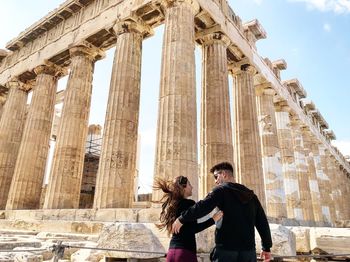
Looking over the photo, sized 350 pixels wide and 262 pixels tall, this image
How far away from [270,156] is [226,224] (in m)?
15.9

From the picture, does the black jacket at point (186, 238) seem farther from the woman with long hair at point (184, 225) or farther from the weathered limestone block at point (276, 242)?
the weathered limestone block at point (276, 242)

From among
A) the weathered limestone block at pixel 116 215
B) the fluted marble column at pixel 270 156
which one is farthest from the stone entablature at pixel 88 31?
the weathered limestone block at pixel 116 215

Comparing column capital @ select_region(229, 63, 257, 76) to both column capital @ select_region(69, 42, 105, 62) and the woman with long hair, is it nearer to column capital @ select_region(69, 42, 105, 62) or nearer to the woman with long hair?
column capital @ select_region(69, 42, 105, 62)

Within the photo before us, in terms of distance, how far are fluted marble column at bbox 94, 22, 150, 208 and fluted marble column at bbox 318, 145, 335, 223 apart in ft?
73.1

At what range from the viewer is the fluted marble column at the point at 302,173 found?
21.6 meters

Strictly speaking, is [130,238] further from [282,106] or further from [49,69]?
[282,106]

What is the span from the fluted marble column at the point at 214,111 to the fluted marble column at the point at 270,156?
607cm

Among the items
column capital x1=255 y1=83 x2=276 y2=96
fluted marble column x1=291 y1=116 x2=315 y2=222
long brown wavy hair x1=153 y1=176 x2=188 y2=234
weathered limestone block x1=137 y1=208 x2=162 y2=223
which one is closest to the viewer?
long brown wavy hair x1=153 y1=176 x2=188 y2=234

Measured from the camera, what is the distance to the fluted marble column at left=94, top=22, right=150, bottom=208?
1125 cm

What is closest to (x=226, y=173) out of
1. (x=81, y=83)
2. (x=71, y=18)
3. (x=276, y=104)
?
(x=81, y=83)

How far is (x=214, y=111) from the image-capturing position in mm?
13148

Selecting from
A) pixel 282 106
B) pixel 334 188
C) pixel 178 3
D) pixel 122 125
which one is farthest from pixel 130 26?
pixel 334 188

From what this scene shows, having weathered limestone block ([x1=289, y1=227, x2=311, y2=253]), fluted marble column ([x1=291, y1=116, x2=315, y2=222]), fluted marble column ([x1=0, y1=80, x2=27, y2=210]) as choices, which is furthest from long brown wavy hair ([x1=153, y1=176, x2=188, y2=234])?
fluted marble column ([x1=291, y1=116, x2=315, y2=222])

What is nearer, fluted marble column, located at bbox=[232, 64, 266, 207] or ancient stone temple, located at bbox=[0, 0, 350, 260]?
ancient stone temple, located at bbox=[0, 0, 350, 260]
